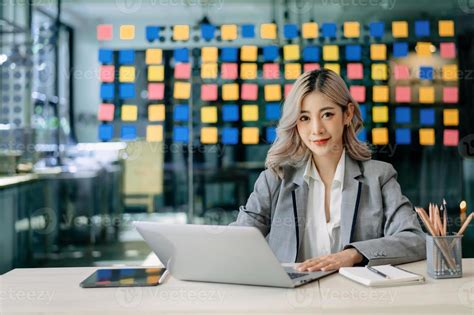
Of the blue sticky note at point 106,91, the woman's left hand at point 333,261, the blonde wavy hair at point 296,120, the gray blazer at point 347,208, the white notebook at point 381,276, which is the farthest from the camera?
the blue sticky note at point 106,91

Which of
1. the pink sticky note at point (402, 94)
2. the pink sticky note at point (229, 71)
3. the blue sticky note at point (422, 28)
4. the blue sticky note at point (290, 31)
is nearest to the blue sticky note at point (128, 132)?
the pink sticky note at point (229, 71)

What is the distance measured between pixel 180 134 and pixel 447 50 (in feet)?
6.07

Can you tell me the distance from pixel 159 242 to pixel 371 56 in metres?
2.66

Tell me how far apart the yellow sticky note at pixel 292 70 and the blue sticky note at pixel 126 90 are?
3.36ft

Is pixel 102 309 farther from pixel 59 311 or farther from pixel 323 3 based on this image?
pixel 323 3

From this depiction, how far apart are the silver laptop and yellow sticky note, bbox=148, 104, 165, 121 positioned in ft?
7.41

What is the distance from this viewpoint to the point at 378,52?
12.5 feet

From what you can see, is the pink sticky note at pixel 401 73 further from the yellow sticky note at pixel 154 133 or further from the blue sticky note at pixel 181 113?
the yellow sticky note at pixel 154 133

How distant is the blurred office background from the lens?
3.80 meters

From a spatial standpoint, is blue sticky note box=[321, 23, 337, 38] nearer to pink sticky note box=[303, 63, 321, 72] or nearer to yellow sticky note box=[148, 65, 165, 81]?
pink sticky note box=[303, 63, 321, 72]

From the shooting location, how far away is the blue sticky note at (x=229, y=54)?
3.81 meters

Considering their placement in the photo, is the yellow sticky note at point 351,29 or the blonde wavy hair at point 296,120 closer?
the blonde wavy hair at point 296,120

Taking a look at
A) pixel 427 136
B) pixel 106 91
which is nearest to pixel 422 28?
pixel 427 136

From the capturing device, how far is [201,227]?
1.44 metres
